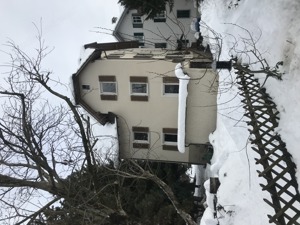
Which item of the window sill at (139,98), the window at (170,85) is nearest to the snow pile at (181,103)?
the window at (170,85)

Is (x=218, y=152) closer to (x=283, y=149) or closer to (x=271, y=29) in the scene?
(x=271, y=29)

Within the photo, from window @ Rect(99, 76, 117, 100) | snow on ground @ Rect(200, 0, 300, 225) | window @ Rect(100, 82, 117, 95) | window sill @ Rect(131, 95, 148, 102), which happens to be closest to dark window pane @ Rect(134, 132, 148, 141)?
window sill @ Rect(131, 95, 148, 102)

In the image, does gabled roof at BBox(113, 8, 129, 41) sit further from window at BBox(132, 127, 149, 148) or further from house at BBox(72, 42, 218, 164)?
window at BBox(132, 127, 149, 148)

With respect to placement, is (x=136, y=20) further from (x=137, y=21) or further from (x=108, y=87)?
(x=108, y=87)

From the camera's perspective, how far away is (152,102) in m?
17.2

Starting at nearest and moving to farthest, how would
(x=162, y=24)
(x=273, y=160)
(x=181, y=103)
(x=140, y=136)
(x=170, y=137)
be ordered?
(x=273, y=160)
(x=181, y=103)
(x=170, y=137)
(x=140, y=136)
(x=162, y=24)

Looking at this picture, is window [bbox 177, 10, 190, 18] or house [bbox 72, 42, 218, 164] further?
window [bbox 177, 10, 190, 18]

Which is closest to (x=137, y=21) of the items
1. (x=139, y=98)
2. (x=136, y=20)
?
(x=136, y=20)

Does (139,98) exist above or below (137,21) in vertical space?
below

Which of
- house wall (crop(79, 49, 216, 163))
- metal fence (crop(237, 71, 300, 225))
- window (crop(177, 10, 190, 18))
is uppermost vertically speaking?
metal fence (crop(237, 71, 300, 225))

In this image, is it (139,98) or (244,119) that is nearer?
(244,119)

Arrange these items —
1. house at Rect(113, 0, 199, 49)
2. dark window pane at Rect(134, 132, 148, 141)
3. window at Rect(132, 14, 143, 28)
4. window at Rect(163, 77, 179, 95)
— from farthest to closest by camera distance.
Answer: window at Rect(132, 14, 143, 28) → house at Rect(113, 0, 199, 49) → dark window pane at Rect(134, 132, 148, 141) → window at Rect(163, 77, 179, 95)

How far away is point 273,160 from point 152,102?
960 centimetres

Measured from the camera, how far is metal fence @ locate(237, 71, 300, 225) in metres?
6.79
